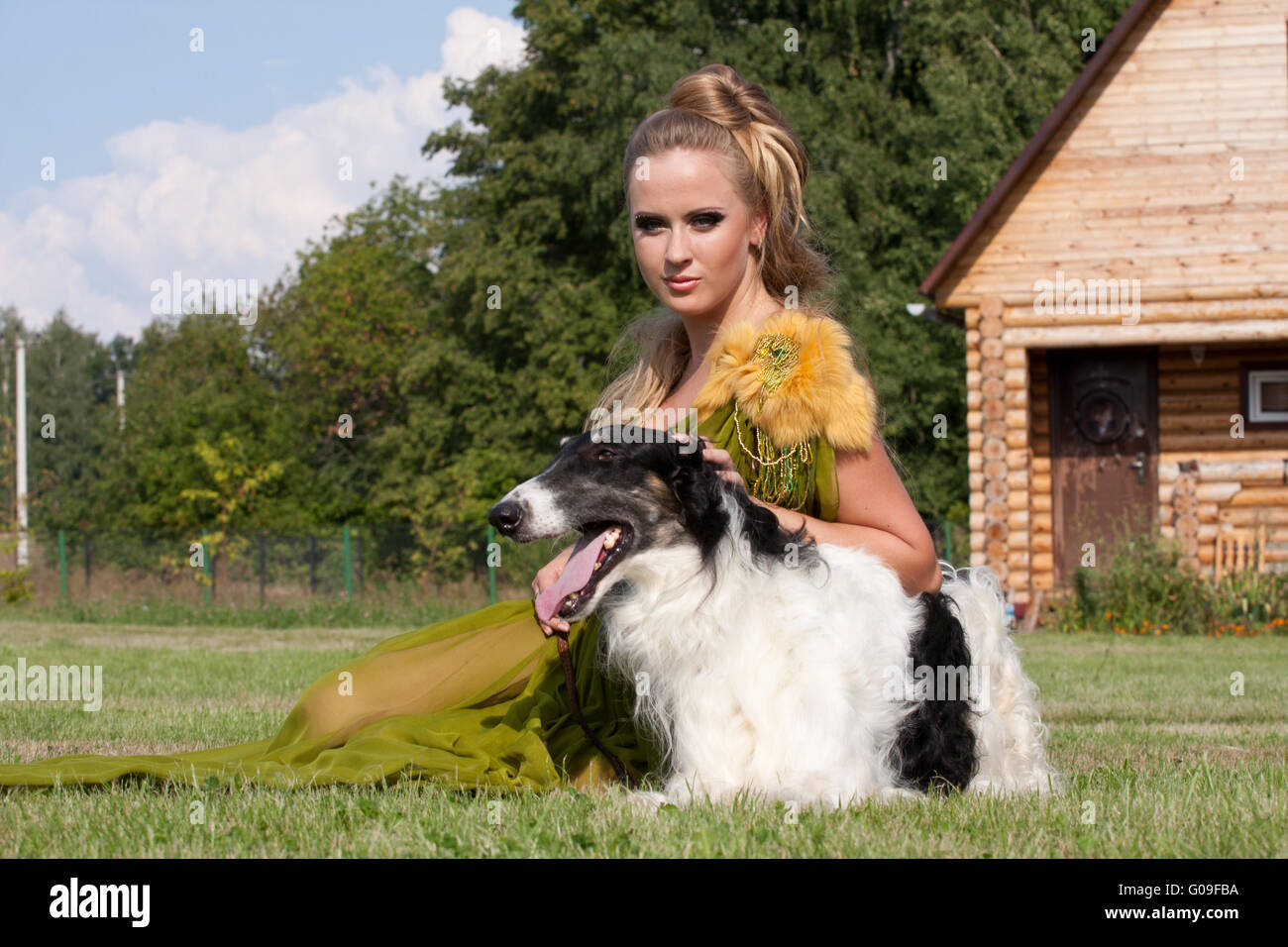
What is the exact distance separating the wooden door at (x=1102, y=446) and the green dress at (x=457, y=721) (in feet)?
46.2

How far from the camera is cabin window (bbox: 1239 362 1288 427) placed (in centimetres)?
1789

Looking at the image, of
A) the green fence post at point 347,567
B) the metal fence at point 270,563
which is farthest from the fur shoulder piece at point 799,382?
the green fence post at point 347,567

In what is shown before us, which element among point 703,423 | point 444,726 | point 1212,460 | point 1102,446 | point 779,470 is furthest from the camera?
point 1102,446

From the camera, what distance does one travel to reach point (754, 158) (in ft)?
15.0

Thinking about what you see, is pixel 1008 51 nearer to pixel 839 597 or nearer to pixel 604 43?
pixel 604 43

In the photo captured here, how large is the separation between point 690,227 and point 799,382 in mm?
739

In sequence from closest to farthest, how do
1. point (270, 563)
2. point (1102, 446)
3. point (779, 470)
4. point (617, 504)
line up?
1. point (617, 504)
2. point (779, 470)
3. point (1102, 446)
4. point (270, 563)

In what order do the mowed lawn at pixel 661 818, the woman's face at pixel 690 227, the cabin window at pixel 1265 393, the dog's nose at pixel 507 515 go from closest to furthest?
the mowed lawn at pixel 661 818
the dog's nose at pixel 507 515
the woman's face at pixel 690 227
the cabin window at pixel 1265 393

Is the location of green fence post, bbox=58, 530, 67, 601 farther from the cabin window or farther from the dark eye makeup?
the dark eye makeup

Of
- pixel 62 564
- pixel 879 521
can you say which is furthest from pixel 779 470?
pixel 62 564

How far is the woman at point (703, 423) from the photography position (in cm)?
425

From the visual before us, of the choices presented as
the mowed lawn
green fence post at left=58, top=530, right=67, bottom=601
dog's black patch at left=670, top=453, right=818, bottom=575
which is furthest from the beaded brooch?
green fence post at left=58, top=530, right=67, bottom=601
